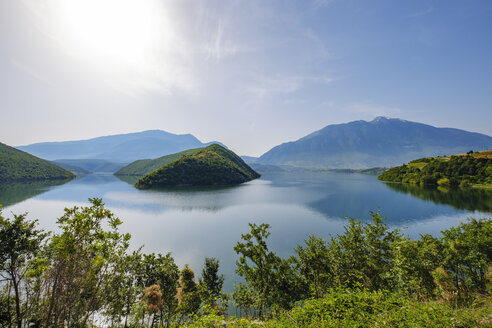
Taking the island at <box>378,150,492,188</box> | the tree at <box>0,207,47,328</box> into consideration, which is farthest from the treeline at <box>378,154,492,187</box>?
the tree at <box>0,207,47,328</box>

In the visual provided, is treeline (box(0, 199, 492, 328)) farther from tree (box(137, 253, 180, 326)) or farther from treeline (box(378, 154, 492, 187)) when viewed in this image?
treeline (box(378, 154, 492, 187))

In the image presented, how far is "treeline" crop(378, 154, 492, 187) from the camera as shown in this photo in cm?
9807

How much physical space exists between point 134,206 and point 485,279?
82600 millimetres

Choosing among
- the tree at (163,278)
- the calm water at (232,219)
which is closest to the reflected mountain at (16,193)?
the calm water at (232,219)

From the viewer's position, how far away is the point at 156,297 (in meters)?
18.2

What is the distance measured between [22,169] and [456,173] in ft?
959

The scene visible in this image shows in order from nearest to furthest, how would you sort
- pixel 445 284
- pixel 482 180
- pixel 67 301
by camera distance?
1. pixel 67 301
2. pixel 445 284
3. pixel 482 180

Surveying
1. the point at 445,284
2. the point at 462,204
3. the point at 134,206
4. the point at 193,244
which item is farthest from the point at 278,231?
the point at 462,204

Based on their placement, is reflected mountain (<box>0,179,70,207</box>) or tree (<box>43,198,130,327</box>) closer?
tree (<box>43,198,130,327</box>)

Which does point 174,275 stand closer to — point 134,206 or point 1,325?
point 1,325

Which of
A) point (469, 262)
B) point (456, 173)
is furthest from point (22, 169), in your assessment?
point (456, 173)

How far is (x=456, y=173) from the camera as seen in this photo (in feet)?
350

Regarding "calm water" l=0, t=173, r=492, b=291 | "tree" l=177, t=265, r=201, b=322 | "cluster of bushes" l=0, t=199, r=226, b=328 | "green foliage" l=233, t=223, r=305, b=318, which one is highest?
"cluster of bushes" l=0, t=199, r=226, b=328

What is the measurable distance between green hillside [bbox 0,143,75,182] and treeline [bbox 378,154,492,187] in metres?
271
